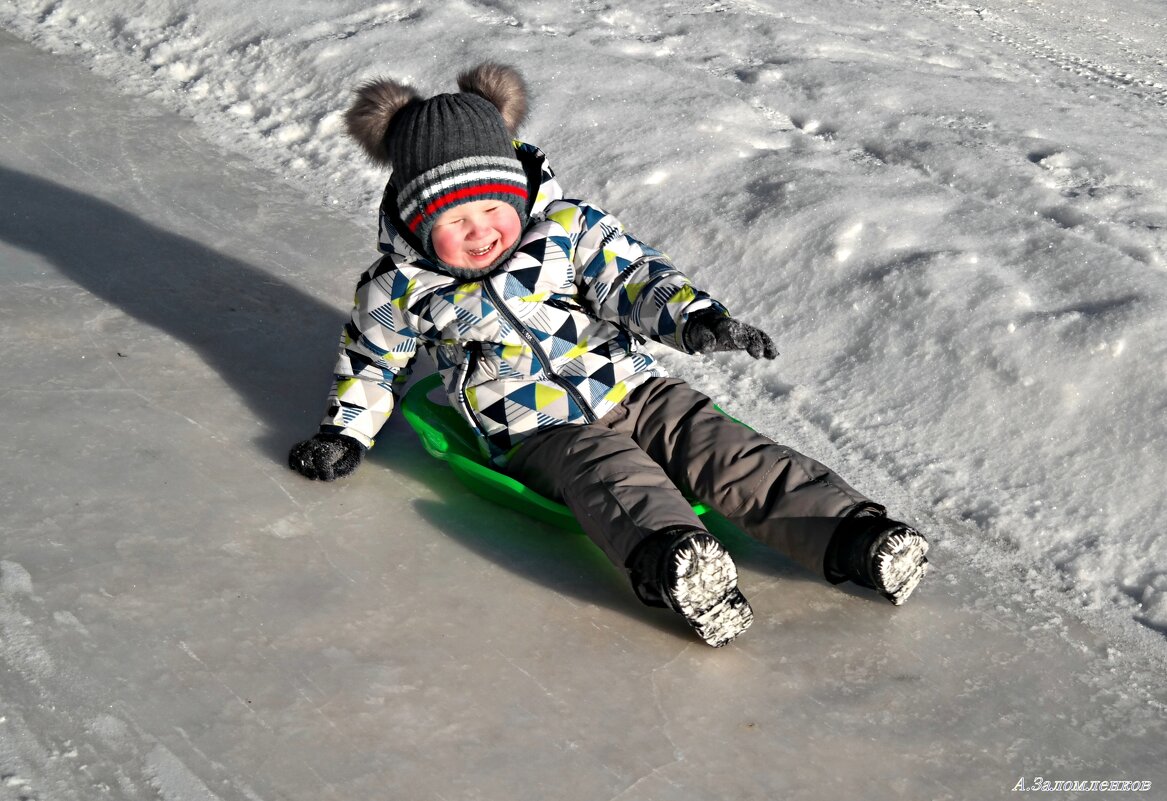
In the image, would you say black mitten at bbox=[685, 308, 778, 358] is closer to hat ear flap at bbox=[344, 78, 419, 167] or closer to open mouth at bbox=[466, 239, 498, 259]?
→ open mouth at bbox=[466, 239, 498, 259]

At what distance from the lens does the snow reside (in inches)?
70.9

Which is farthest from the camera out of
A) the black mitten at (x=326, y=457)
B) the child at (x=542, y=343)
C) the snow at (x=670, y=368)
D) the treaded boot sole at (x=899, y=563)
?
the black mitten at (x=326, y=457)

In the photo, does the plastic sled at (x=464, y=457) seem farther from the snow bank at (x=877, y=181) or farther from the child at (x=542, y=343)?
the snow bank at (x=877, y=181)

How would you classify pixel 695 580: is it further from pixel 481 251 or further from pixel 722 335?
pixel 481 251

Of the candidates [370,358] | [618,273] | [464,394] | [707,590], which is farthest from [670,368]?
[707,590]

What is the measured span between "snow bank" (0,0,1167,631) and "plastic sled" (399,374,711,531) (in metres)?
0.58

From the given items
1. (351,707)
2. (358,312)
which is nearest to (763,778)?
(351,707)

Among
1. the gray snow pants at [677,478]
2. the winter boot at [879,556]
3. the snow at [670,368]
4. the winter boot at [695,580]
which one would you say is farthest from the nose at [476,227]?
the winter boot at [879,556]

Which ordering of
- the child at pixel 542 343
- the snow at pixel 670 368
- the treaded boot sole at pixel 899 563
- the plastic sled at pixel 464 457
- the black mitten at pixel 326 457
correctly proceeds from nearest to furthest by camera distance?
1. the snow at pixel 670 368
2. the treaded boot sole at pixel 899 563
3. the child at pixel 542 343
4. the plastic sled at pixel 464 457
5. the black mitten at pixel 326 457

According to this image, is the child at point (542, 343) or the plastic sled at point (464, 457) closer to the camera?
the child at point (542, 343)

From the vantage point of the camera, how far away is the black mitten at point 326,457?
232 centimetres

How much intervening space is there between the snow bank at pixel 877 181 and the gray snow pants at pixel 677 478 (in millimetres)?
333

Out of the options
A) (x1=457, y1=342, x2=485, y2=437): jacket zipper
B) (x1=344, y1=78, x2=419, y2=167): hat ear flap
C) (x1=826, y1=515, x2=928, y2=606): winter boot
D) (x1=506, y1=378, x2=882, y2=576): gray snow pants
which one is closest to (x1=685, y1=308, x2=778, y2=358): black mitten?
(x1=506, y1=378, x2=882, y2=576): gray snow pants

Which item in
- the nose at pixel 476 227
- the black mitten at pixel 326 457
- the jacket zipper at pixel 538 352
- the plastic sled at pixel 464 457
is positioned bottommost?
the black mitten at pixel 326 457
